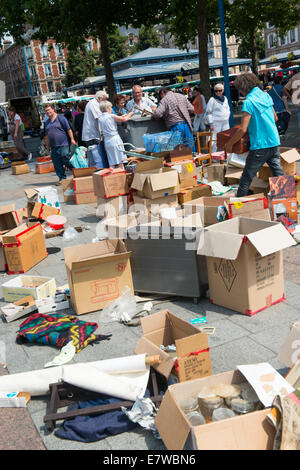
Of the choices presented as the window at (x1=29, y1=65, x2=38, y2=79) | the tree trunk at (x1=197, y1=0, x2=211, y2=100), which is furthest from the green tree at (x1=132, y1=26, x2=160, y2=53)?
the tree trunk at (x1=197, y1=0, x2=211, y2=100)

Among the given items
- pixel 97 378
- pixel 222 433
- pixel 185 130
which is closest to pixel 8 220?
pixel 185 130

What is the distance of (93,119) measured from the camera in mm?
9195

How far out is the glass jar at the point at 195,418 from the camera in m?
2.62

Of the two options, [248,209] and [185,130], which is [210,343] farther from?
[185,130]

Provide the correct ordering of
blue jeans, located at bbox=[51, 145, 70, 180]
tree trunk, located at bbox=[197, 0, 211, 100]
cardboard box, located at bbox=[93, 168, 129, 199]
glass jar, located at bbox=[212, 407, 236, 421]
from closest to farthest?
glass jar, located at bbox=[212, 407, 236, 421] → cardboard box, located at bbox=[93, 168, 129, 199] → blue jeans, located at bbox=[51, 145, 70, 180] → tree trunk, located at bbox=[197, 0, 211, 100]

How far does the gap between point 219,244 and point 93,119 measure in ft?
19.3

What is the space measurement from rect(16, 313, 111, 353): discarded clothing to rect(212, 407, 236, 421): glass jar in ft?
5.21

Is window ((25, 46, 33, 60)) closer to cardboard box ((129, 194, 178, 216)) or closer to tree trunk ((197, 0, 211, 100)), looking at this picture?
tree trunk ((197, 0, 211, 100))

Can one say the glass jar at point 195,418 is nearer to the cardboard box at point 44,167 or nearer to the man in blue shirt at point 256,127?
the man in blue shirt at point 256,127

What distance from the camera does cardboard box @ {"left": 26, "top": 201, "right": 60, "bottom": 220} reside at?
24.6 ft

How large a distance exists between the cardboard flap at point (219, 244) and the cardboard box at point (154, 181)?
2676mm
